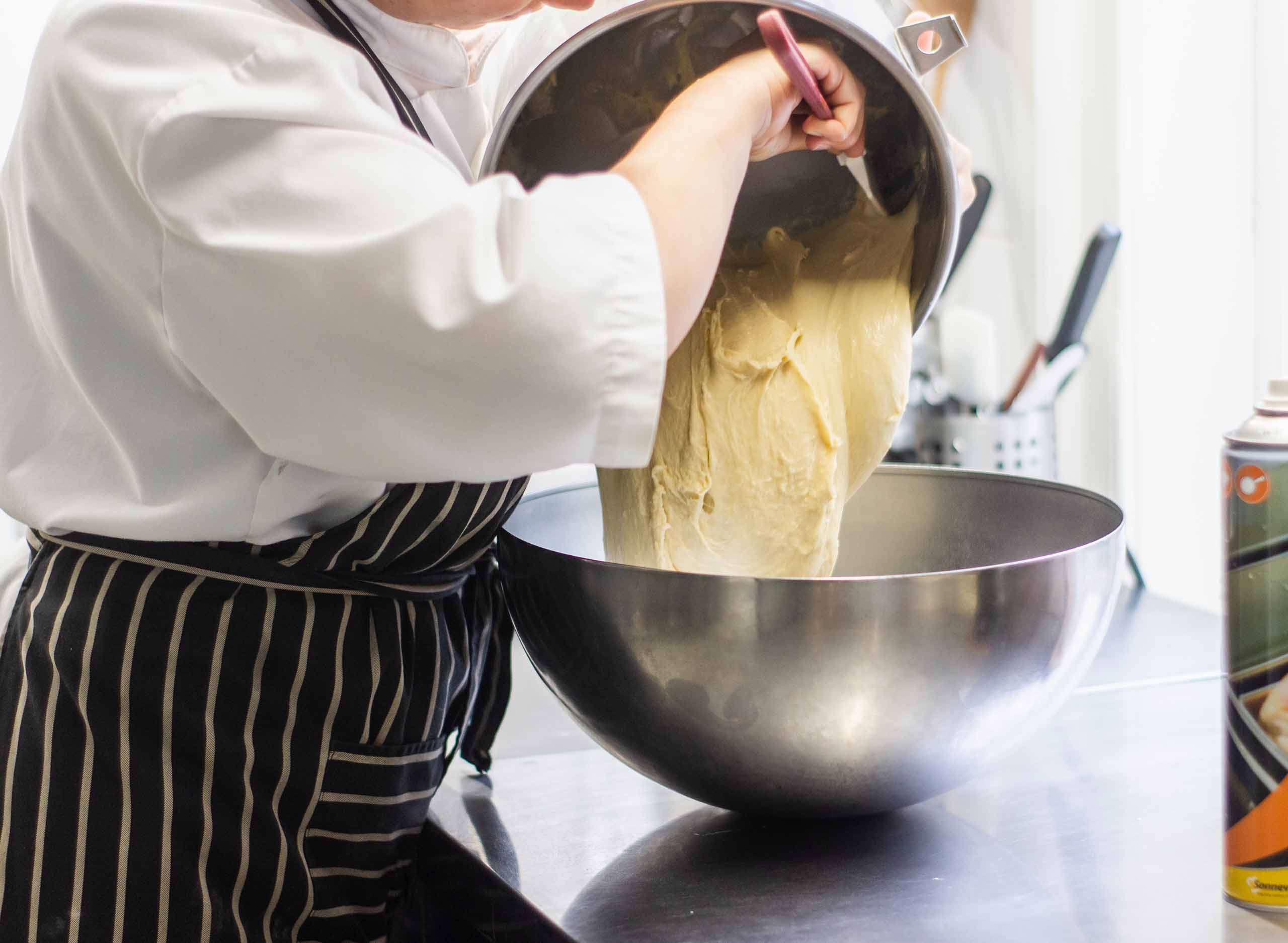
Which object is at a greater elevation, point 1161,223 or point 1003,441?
point 1161,223

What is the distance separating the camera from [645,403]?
1.84 ft

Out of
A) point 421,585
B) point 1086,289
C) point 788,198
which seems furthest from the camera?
point 1086,289

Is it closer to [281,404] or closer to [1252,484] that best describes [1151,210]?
[1252,484]

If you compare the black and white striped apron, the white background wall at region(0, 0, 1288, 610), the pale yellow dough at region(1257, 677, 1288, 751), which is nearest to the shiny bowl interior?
the black and white striped apron

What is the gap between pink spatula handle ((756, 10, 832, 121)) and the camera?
0.65m

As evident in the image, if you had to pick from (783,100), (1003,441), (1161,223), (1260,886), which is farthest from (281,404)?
(1161,223)

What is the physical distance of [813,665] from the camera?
646 mm

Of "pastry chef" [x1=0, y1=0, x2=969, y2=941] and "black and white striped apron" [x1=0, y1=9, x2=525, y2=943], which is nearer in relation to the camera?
"pastry chef" [x1=0, y1=0, x2=969, y2=941]

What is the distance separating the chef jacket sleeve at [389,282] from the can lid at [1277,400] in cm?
30

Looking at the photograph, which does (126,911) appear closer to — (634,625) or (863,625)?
(634,625)

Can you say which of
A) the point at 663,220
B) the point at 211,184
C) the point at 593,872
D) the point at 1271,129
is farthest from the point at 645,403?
the point at 1271,129

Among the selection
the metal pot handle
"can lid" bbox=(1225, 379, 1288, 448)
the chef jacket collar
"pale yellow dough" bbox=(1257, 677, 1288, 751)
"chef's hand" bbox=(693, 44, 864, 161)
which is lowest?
"pale yellow dough" bbox=(1257, 677, 1288, 751)

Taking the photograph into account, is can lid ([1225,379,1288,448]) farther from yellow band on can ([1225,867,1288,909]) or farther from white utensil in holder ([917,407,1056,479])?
white utensil in holder ([917,407,1056,479])

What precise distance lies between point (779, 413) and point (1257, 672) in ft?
1.08
